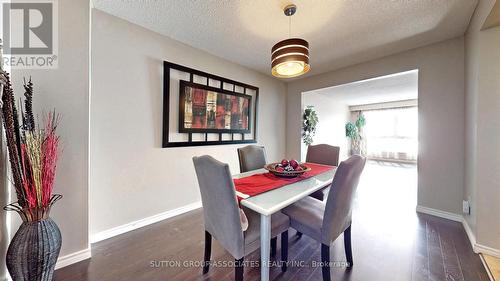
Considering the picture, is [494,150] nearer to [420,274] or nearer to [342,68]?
[420,274]

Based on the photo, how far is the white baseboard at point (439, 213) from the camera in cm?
238

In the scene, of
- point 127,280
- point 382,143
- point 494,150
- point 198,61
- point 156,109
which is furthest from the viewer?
point 382,143

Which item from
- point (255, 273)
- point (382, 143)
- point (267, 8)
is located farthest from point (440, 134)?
point (382, 143)

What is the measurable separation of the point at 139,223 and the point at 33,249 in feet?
3.75

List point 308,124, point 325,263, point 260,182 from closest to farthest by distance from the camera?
1. point 325,263
2. point 260,182
3. point 308,124

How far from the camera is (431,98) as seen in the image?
258cm

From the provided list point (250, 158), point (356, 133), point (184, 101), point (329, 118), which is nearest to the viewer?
point (250, 158)

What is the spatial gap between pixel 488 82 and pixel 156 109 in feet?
11.6

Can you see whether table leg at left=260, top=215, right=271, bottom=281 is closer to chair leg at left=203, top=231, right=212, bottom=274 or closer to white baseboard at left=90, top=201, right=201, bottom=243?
chair leg at left=203, top=231, right=212, bottom=274

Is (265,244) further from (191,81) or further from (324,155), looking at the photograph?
(191,81)

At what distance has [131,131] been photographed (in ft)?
7.25

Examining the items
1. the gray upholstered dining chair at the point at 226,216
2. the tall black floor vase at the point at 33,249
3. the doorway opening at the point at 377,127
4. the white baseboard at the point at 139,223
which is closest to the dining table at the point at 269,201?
the gray upholstered dining chair at the point at 226,216

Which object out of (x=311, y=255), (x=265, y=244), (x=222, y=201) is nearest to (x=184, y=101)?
(x=222, y=201)

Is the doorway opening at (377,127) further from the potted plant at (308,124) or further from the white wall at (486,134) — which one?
the white wall at (486,134)
